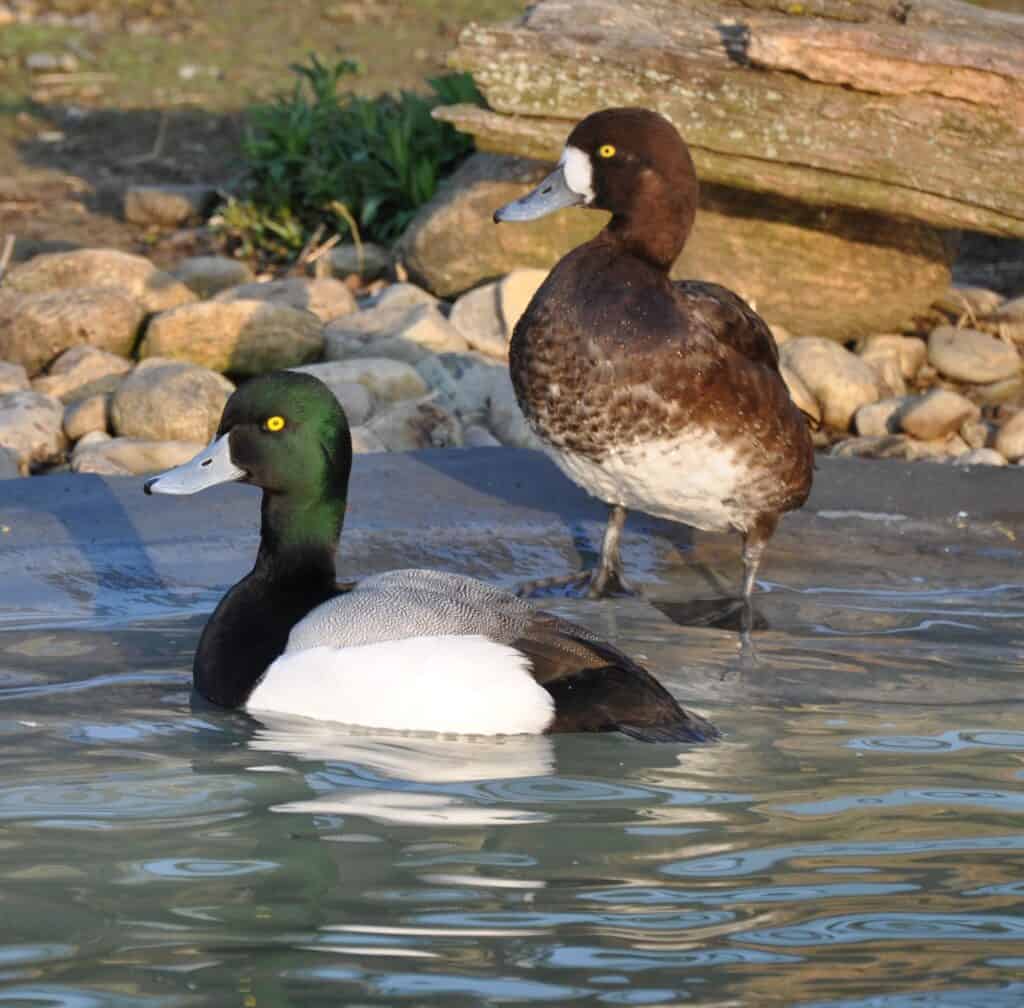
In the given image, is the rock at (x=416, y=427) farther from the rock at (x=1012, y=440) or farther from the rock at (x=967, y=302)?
the rock at (x=967, y=302)

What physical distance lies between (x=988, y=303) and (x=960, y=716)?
13.8 ft

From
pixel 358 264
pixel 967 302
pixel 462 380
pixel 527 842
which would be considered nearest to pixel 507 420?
pixel 462 380

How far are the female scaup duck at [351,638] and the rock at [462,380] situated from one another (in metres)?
2.47

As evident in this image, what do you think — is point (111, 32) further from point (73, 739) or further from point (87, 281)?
point (73, 739)

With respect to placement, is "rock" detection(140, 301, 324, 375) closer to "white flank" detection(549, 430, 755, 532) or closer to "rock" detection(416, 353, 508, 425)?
"rock" detection(416, 353, 508, 425)

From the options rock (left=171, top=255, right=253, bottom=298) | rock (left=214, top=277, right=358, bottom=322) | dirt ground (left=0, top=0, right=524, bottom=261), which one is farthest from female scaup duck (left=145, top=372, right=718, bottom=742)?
dirt ground (left=0, top=0, right=524, bottom=261)

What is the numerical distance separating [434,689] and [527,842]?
2.08 ft

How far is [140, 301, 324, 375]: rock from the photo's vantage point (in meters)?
7.56

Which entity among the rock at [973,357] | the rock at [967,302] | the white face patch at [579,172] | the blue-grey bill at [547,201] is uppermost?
the white face patch at [579,172]

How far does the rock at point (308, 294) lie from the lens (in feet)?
27.1

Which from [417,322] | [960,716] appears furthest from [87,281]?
[960,716]

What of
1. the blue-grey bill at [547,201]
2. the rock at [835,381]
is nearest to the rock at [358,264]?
the rock at [835,381]

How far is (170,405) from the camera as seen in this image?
6.88 meters

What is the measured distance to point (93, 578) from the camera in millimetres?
5621
